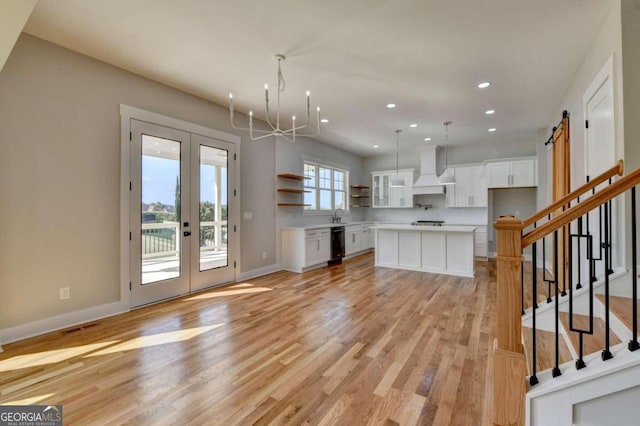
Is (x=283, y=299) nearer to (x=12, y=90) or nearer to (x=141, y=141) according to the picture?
(x=141, y=141)

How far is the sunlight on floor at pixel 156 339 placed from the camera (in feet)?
8.59

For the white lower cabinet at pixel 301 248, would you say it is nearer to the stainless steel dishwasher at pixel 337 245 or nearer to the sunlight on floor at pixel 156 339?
the stainless steel dishwasher at pixel 337 245

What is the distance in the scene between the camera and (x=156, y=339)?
9.25 feet

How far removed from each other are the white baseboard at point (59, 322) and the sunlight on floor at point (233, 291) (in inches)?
33.7

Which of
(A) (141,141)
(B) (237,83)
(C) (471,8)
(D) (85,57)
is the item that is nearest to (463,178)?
(C) (471,8)

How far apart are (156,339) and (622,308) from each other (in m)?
3.89

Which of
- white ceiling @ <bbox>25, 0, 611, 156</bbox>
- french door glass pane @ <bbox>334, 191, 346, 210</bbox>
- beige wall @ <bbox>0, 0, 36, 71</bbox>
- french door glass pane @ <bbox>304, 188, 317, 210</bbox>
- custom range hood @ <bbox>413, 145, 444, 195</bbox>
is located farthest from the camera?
french door glass pane @ <bbox>334, 191, 346, 210</bbox>

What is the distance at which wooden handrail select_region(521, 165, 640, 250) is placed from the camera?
138 cm

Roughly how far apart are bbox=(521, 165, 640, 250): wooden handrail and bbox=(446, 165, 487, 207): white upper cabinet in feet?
20.7

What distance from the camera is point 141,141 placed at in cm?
375

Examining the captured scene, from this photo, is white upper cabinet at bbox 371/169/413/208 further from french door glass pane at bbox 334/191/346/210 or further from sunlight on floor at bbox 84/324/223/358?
sunlight on floor at bbox 84/324/223/358

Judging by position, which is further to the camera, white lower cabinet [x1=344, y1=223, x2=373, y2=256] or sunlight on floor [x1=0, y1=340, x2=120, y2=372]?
white lower cabinet [x1=344, y1=223, x2=373, y2=256]

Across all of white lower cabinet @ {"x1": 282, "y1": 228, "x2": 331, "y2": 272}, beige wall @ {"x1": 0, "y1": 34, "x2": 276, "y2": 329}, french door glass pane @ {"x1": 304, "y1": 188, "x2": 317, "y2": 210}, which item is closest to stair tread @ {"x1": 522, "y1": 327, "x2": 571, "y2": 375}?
white lower cabinet @ {"x1": 282, "y1": 228, "x2": 331, "y2": 272}

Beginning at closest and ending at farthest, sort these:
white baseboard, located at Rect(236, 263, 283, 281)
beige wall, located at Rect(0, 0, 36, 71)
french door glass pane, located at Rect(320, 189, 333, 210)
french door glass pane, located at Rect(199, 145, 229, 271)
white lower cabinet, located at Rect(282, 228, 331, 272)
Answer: beige wall, located at Rect(0, 0, 36, 71) → french door glass pane, located at Rect(199, 145, 229, 271) → white baseboard, located at Rect(236, 263, 283, 281) → white lower cabinet, located at Rect(282, 228, 331, 272) → french door glass pane, located at Rect(320, 189, 333, 210)
